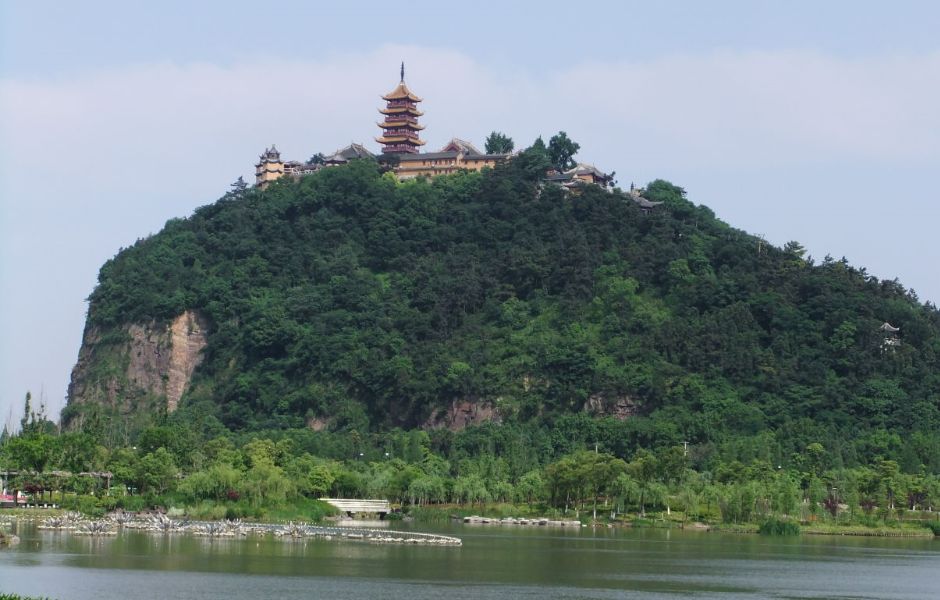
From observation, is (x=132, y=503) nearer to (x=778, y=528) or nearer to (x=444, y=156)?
(x=778, y=528)

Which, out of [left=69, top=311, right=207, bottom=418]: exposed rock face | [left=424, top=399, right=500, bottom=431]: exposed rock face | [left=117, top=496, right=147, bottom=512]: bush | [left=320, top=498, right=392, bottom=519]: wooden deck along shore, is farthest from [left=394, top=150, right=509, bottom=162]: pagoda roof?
[left=117, top=496, right=147, bottom=512]: bush

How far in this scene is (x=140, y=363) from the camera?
477 feet

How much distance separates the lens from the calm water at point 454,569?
54031 mm

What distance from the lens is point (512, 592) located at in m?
55.4

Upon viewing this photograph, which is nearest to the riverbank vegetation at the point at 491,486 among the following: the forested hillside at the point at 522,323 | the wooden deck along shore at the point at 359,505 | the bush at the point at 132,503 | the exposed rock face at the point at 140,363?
the bush at the point at 132,503

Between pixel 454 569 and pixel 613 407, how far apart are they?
2686 inches

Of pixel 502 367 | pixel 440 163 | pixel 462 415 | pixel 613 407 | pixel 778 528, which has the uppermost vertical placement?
pixel 440 163

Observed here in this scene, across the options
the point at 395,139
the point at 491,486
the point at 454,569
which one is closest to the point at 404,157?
the point at 395,139

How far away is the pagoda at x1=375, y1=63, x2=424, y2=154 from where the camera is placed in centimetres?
16775

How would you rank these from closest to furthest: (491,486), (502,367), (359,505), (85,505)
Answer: (85,505) → (359,505) → (491,486) → (502,367)

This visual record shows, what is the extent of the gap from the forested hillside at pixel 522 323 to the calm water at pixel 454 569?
34460mm

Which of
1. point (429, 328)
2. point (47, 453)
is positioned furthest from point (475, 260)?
point (47, 453)

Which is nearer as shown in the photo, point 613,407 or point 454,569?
point 454,569

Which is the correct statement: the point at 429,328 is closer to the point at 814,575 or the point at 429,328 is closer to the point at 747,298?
the point at 747,298
